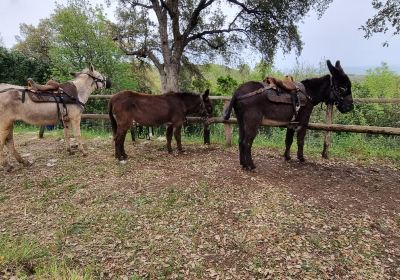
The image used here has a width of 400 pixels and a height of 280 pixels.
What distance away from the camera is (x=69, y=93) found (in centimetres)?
768

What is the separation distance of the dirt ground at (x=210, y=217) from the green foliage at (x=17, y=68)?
11.0m

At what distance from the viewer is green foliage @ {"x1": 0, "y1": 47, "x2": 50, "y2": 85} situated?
52.5ft

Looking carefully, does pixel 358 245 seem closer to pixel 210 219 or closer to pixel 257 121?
pixel 210 219

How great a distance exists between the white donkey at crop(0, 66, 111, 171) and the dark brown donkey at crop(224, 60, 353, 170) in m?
3.50

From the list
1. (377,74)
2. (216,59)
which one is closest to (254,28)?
(216,59)

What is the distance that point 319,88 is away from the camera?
23.0ft

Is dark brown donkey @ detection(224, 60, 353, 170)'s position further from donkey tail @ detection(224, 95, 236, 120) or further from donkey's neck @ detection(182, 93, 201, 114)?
donkey's neck @ detection(182, 93, 201, 114)

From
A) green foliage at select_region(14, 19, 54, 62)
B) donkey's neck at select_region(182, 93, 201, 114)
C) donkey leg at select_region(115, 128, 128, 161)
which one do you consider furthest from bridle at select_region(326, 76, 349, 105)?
green foliage at select_region(14, 19, 54, 62)

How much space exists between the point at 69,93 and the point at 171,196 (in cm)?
380

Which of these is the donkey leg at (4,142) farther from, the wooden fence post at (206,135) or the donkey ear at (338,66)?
the donkey ear at (338,66)

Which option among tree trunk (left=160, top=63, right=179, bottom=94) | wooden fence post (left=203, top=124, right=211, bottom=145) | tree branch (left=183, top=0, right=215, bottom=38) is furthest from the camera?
tree trunk (left=160, top=63, right=179, bottom=94)

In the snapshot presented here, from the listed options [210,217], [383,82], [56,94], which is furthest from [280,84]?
[383,82]

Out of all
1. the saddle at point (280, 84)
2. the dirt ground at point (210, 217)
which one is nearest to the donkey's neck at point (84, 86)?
the dirt ground at point (210, 217)

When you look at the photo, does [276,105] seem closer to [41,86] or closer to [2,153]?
[41,86]
